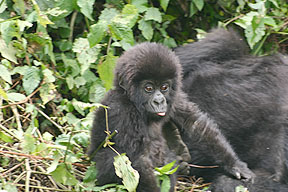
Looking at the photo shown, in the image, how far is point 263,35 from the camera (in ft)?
13.9

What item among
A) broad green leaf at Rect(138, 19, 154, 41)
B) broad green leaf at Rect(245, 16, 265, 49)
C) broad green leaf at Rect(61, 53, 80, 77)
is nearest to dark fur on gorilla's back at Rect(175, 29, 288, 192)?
broad green leaf at Rect(245, 16, 265, 49)

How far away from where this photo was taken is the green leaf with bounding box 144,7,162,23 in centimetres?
443

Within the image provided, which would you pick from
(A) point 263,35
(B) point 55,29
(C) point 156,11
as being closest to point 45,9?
(B) point 55,29

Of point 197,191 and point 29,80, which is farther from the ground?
point 29,80

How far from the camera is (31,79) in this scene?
3.94 metres

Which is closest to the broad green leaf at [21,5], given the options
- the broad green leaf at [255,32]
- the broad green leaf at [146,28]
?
the broad green leaf at [146,28]

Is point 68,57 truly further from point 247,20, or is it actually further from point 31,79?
point 247,20

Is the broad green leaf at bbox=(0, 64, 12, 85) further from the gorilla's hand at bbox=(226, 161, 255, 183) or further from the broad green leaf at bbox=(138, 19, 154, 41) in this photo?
the gorilla's hand at bbox=(226, 161, 255, 183)

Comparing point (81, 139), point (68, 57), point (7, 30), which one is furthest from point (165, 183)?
point (68, 57)

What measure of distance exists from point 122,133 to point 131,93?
0.91 ft

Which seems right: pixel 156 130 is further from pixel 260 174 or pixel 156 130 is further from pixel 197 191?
pixel 260 174

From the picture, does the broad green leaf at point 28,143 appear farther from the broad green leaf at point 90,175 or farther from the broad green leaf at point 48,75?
the broad green leaf at point 48,75

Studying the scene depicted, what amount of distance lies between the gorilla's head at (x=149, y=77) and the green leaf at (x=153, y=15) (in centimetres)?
104

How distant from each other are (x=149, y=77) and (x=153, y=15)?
126 centimetres
